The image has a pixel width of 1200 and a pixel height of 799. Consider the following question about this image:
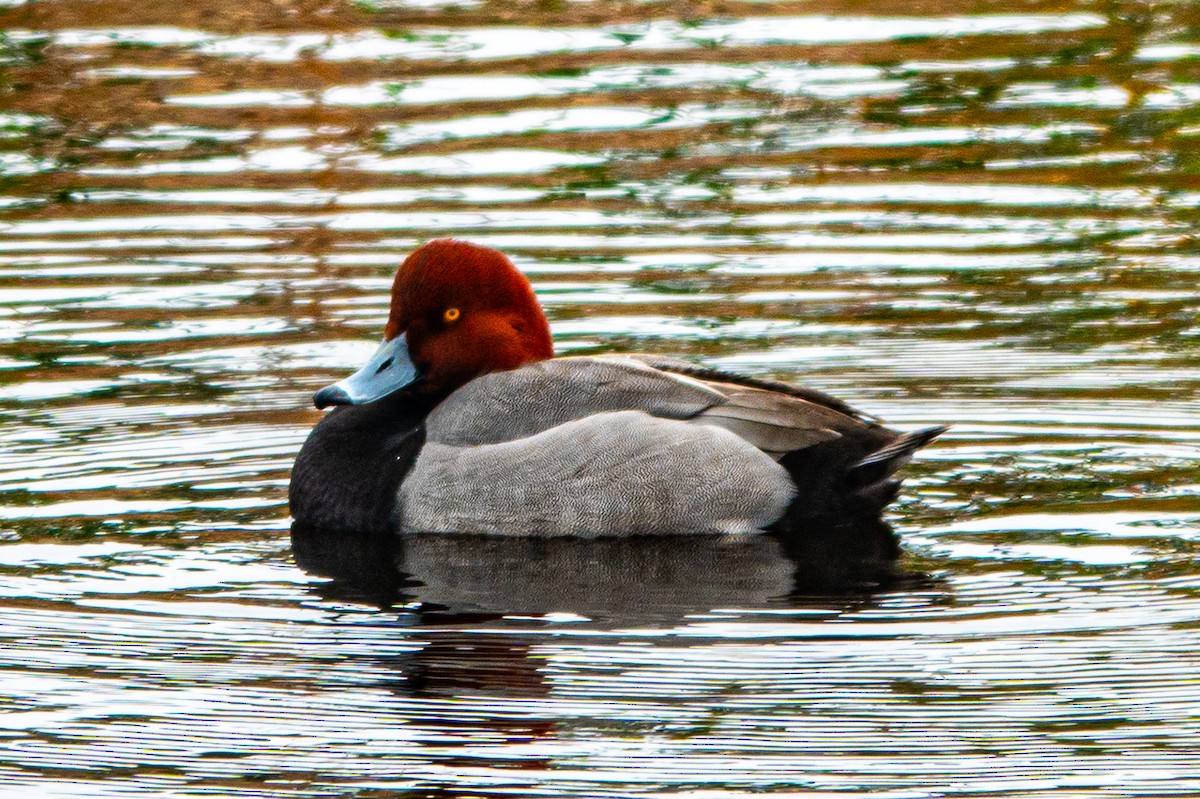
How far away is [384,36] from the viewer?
13891 millimetres

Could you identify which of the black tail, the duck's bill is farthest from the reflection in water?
the duck's bill

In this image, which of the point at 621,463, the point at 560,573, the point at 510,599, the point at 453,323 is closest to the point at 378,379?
the point at 453,323

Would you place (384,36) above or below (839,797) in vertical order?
above

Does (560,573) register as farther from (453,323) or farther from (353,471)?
(453,323)

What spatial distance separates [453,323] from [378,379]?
1.07 ft

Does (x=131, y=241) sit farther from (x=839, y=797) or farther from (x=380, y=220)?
(x=839, y=797)

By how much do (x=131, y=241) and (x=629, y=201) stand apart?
8.35ft

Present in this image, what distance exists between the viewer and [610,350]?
9.01m

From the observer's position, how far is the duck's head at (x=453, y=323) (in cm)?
748

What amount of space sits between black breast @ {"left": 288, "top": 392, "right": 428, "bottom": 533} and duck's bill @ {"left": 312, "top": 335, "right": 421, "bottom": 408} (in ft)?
0.36

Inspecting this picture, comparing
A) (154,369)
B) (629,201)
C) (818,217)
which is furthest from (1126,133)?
(154,369)

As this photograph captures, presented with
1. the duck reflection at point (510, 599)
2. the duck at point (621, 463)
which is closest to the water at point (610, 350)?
the duck reflection at point (510, 599)

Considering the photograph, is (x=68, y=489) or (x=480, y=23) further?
(x=480, y=23)

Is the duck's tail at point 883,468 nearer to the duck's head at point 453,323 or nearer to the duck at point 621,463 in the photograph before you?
the duck at point 621,463
